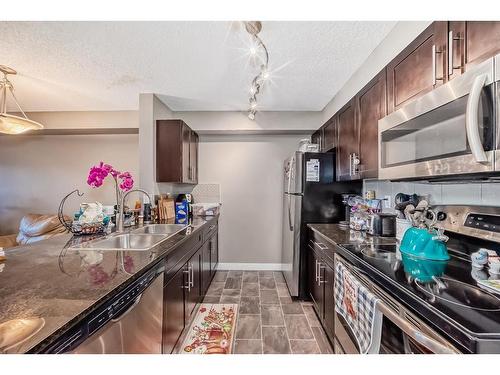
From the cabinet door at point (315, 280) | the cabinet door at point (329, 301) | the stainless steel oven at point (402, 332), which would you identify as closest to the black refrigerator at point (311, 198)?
the cabinet door at point (315, 280)

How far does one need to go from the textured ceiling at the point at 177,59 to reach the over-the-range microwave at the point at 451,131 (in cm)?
89

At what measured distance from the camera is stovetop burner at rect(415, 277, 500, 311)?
771 mm

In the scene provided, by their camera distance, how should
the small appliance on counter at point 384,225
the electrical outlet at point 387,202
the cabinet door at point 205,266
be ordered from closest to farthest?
the small appliance on counter at point 384,225 < the electrical outlet at point 387,202 < the cabinet door at point 205,266

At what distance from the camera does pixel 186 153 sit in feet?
9.86

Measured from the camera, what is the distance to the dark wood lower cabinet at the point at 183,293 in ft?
4.93

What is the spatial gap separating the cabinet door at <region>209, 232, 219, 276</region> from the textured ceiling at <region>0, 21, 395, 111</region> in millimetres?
1966

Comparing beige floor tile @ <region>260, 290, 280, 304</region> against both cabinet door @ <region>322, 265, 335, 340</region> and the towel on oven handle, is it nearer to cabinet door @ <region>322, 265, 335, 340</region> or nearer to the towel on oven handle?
cabinet door @ <region>322, 265, 335, 340</region>

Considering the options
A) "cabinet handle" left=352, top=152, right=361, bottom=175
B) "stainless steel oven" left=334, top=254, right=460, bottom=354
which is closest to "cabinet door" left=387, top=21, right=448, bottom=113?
"cabinet handle" left=352, top=152, right=361, bottom=175

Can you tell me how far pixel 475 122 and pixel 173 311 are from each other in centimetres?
194

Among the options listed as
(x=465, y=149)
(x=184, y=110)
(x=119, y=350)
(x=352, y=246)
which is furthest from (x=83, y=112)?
(x=465, y=149)

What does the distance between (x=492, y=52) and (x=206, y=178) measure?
3.36 m

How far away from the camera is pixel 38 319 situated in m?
0.68

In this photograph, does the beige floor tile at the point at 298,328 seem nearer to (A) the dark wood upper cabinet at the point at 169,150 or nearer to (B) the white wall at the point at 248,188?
(B) the white wall at the point at 248,188
